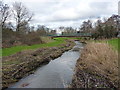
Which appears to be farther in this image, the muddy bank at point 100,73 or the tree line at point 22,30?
the tree line at point 22,30

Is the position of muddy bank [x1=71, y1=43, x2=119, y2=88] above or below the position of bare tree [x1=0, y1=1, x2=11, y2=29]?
below

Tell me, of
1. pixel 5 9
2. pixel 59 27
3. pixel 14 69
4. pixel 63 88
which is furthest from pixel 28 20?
pixel 59 27

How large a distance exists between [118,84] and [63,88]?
93.4 inches

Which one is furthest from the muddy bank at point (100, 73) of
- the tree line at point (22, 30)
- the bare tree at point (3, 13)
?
the bare tree at point (3, 13)

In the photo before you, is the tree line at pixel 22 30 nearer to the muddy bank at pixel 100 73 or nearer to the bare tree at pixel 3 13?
the bare tree at pixel 3 13

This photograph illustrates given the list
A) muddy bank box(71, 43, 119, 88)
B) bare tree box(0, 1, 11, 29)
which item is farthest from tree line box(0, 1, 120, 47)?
muddy bank box(71, 43, 119, 88)

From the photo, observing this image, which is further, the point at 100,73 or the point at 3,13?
the point at 3,13

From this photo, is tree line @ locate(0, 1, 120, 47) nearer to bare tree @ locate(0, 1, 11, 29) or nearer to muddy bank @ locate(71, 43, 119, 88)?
bare tree @ locate(0, 1, 11, 29)

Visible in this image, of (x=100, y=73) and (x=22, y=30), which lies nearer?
(x=100, y=73)

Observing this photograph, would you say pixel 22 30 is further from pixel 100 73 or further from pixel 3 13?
pixel 100 73

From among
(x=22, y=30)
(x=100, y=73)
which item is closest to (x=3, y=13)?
(x=22, y=30)

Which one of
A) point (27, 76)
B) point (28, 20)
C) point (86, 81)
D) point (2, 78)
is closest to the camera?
point (86, 81)

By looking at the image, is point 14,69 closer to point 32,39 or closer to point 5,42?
point 5,42

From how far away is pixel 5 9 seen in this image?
3341cm
